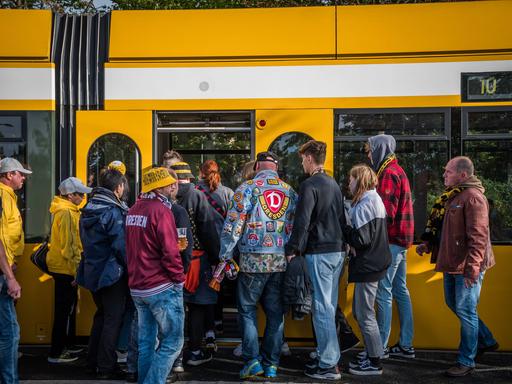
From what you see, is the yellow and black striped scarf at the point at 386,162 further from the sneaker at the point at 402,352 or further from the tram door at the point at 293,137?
the sneaker at the point at 402,352

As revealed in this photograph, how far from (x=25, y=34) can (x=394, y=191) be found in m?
3.94

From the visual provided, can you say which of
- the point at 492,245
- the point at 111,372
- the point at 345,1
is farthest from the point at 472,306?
the point at 345,1

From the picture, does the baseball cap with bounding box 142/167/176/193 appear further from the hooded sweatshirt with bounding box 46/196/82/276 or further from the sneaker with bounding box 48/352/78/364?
the sneaker with bounding box 48/352/78/364

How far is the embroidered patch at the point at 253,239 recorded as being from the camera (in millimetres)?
5039

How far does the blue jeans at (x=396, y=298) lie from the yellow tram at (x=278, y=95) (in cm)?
21

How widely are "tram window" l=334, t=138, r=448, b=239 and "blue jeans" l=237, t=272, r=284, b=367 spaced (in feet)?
4.27

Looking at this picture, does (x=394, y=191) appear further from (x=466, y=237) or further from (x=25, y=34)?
(x=25, y=34)

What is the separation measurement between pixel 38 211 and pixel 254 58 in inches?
103

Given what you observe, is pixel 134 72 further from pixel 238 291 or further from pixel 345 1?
pixel 345 1

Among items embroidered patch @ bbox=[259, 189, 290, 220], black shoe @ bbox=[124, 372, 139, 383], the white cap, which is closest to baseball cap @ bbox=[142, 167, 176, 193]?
embroidered patch @ bbox=[259, 189, 290, 220]

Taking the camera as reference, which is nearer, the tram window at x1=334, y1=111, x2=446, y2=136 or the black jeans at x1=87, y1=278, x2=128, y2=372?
the black jeans at x1=87, y1=278, x2=128, y2=372

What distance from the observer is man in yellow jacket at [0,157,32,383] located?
4301 mm

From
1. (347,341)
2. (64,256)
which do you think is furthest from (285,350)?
(64,256)

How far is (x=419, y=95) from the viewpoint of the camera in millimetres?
5734
